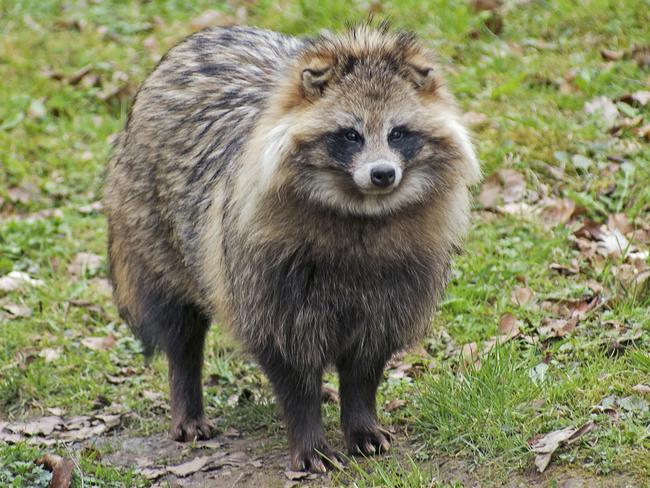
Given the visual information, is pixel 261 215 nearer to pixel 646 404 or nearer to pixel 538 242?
pixel 646 404

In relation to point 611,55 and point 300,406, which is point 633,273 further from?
point 611,55

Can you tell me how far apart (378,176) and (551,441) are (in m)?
1.29

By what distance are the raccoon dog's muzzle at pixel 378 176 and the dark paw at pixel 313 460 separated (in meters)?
1.27

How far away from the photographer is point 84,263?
7551 millimetres

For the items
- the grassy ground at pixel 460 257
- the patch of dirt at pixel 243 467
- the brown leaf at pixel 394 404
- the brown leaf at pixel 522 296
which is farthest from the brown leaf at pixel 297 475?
the brown leaf at pixel 522 296

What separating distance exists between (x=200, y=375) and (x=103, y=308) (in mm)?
1553

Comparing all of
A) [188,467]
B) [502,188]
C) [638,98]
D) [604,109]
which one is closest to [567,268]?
[502,188]

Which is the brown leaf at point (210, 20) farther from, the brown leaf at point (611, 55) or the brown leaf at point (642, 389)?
the brown leaf at point (642, 389)

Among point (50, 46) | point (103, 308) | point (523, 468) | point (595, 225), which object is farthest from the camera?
point (50, 46)

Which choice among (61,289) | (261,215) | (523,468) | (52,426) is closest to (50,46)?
(61,289)

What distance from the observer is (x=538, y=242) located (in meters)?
6.64

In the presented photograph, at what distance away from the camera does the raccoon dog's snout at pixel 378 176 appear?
4.27 m

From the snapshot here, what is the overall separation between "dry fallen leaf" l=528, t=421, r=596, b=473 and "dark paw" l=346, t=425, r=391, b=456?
2.41ft

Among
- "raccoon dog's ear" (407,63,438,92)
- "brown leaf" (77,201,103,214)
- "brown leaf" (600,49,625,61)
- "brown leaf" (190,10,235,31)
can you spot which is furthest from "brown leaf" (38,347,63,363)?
"brown leaf" (600,49,625,61)
